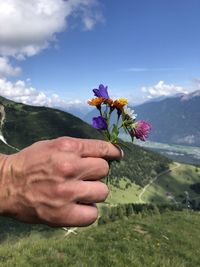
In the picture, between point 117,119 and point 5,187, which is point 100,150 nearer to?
point 117,119

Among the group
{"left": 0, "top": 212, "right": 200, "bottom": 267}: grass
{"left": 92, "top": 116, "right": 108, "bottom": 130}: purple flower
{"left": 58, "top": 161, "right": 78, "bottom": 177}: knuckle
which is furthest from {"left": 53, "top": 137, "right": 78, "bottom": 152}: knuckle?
{"left": 0, "top": 212, "right": 200, "bottom": 267}: grass

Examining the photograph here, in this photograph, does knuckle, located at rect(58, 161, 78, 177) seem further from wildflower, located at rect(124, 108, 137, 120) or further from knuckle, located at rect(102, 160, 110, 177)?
wildflower, located at rect(124, 108, 137, 120)

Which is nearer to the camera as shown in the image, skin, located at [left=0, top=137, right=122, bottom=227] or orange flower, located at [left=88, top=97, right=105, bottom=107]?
skin, located at [left=0, top=137, right=122, bottom=227]

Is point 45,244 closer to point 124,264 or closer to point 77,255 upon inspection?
point 77,255

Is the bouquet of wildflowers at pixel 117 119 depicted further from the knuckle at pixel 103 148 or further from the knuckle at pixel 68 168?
the knuckle at pixel 68 168

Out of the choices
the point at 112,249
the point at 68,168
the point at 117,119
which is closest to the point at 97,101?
the point at 117,119

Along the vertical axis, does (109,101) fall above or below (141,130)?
above
